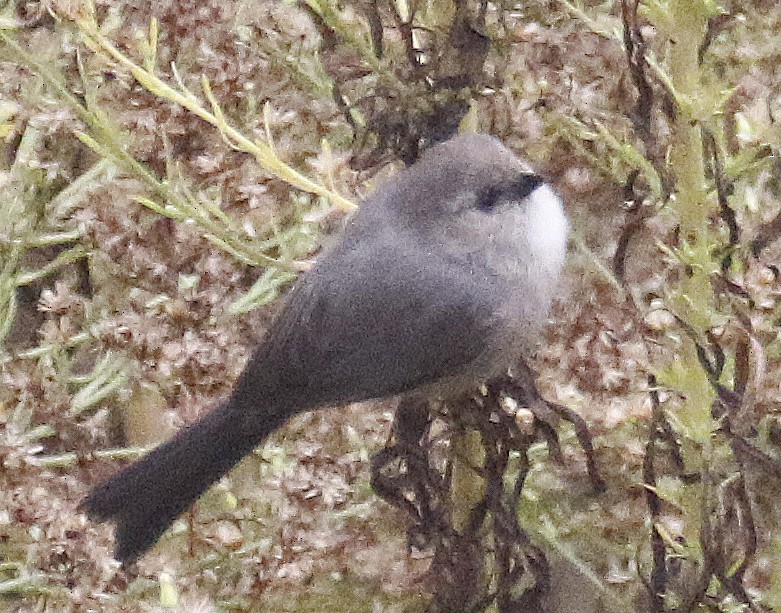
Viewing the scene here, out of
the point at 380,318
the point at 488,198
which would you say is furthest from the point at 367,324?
the point at 488,198

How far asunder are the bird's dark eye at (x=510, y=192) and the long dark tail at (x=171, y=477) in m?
0.29

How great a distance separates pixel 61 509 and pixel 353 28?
505 mm

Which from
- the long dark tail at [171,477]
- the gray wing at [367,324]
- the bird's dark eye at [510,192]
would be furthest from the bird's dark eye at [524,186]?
the long dark tail at [171,477]

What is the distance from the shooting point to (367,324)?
997 mm

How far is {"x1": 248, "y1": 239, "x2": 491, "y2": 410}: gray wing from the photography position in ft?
3.25

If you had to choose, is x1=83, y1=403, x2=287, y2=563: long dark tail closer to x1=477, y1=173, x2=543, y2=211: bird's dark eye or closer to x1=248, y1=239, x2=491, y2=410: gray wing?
x1=248, y1=239, x2=491, y2=410: gray wing

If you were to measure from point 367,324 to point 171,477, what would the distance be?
0.24 meters

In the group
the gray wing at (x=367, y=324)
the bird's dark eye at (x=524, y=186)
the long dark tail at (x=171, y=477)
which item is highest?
the bird's dark eye at (x=524, y=186)

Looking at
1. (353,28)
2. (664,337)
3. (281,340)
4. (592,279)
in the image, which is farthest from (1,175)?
(664,337)

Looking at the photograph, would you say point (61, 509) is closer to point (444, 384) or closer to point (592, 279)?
point (444, 384)

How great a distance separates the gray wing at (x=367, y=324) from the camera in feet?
3.25

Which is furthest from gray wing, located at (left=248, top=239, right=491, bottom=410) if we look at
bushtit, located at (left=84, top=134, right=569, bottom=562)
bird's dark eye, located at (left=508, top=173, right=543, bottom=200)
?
bird's dark eye, located at (left=508, top=173, right=543, bottom=200)

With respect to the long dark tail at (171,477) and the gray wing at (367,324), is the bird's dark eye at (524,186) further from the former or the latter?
the long dark tail at (171,477)

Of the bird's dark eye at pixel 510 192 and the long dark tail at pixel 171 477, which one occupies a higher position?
the bird's dark eye at pixel 510 192
